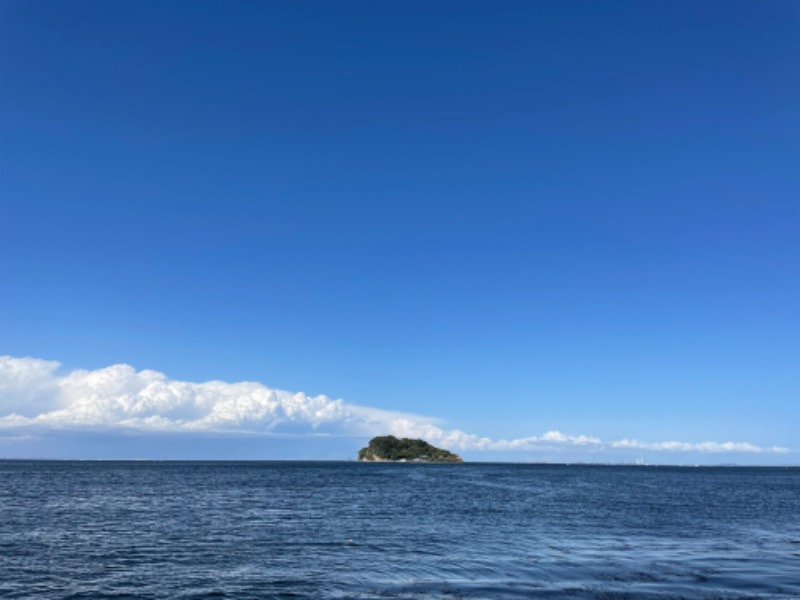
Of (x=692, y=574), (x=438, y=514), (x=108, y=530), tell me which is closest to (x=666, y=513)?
(x=438, y=514)

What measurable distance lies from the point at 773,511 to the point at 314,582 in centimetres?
7716

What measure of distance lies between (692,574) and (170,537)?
125 feet

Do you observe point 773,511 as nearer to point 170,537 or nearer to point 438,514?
point 438,514

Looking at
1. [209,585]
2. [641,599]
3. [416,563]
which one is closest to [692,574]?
[641,599]

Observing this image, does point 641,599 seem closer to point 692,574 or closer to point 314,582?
point 692,574

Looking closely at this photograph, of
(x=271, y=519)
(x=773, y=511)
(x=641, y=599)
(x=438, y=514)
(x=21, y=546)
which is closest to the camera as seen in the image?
(x=641, y=599)

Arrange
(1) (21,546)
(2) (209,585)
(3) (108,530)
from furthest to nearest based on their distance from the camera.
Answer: (3) (108,530)
(1) (21,546)
(2) (209,585)

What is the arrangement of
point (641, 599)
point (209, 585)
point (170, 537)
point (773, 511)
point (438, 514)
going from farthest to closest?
point (773, 511), point (438, 514), point (170, 537), point (209, 585), point (641, 599)

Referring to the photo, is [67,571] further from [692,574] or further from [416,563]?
[692,574]

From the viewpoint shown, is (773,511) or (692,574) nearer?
(692,574)

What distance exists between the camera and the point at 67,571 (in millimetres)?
34656

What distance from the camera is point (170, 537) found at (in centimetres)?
4797

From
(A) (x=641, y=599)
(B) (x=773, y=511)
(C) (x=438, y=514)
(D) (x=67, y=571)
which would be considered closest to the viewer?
(A) (x=641, y=599)

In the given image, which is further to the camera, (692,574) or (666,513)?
(666,513)
